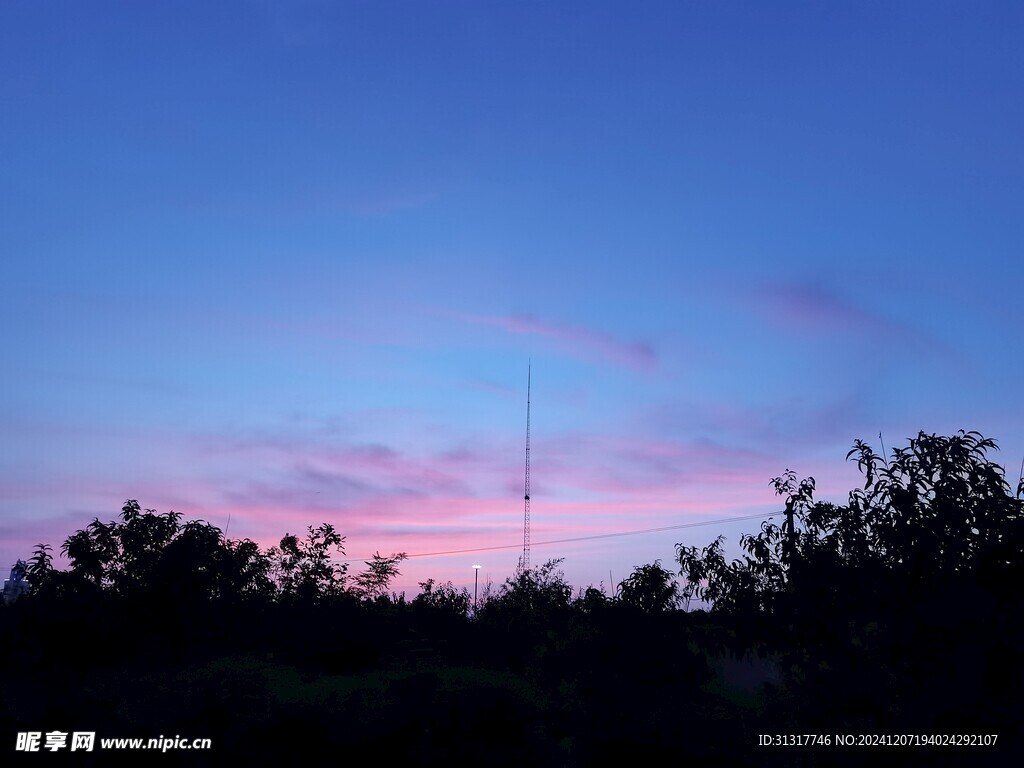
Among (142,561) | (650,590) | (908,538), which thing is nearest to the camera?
(908,538)

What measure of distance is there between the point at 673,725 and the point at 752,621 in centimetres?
491

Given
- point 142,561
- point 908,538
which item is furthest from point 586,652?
point 142,561

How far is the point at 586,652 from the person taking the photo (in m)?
16.1

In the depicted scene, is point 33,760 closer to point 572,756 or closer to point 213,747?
point 213,747

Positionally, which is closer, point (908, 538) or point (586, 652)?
point (908, 538)

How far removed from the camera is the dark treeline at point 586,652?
8.08 metres

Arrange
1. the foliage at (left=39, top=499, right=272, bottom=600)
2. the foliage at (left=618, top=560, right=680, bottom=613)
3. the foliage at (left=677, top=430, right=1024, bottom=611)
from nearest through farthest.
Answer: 1. the foliage at (left=677, top=430, right=1024, bottom=611)
2. the foliage at (left=618, top=560, right=680, bottom=613)
3. the foliage at (left=39, top=499, right=272, bottom=600)

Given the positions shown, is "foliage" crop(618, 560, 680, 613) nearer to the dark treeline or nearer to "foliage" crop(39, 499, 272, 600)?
the dark treeline

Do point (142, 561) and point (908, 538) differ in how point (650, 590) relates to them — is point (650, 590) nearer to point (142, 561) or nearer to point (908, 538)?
point (908, 538)

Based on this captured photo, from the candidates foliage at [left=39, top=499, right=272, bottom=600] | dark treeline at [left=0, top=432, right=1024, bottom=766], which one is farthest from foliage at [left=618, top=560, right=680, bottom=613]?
foliage at [left=39, top=499, right=272, bottom=600]

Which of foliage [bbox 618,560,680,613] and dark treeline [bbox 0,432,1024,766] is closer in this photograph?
dark treeline [bbox 0,432,1024,766]

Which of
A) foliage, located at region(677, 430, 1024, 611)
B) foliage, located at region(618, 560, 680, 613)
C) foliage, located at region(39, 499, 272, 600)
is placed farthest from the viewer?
foliage, located at region(39, 499, 272, 600)

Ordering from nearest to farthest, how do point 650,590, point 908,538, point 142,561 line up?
point 908,538 < point 650,590 < point 142,561

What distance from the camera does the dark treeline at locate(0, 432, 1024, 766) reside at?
808cm
